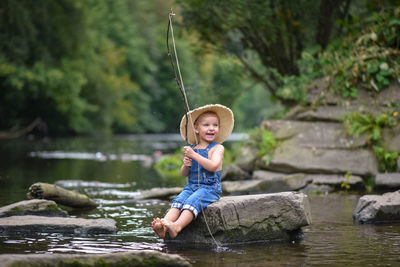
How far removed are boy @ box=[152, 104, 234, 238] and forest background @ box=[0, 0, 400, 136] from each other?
1021 millimetres

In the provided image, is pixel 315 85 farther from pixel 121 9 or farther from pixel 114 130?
pixel 121 9

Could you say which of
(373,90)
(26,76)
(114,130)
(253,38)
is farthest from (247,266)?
(114,130)

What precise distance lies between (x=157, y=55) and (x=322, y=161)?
50437 millimetres

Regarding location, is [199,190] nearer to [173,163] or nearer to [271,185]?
[271,185]

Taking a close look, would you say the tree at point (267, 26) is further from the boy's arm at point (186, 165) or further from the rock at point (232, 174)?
the boy's arm at point (186, 165)

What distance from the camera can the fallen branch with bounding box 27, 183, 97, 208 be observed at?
811cm

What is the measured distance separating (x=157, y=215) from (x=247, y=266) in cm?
334

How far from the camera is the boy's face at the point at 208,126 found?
641cm

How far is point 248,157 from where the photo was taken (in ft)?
43.8

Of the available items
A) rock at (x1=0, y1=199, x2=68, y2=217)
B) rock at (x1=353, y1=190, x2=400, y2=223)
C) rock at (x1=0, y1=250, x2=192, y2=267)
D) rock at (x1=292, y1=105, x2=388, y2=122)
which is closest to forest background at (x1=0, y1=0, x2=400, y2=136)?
rock at (x1=292, y1=105, x2=388, y2=122)

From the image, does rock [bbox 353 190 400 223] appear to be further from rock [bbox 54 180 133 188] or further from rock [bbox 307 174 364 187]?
rock [bbox 54 180 133 188]

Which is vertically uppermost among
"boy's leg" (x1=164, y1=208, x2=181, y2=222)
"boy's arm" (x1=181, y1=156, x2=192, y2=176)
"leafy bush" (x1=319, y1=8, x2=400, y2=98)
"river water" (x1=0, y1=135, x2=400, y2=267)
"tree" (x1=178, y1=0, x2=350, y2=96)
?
"tree" (x1=178, y1=0, x2=350, y2=96)

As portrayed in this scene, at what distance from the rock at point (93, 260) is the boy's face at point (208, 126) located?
7.43 ft

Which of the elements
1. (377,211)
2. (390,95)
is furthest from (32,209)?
(390,95)
